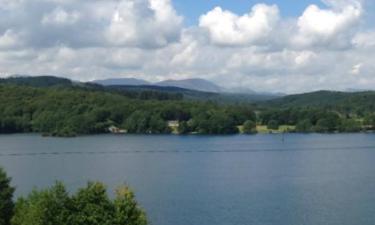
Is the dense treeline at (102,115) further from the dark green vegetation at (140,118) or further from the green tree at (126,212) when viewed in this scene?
the green tree at (126,212)

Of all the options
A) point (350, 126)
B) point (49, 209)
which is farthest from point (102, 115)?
point (49, 209)

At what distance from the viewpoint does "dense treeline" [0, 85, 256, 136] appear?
143m

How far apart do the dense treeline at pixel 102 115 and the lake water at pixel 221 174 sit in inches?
830

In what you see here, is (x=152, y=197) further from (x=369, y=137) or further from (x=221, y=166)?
(x=369, y=137)

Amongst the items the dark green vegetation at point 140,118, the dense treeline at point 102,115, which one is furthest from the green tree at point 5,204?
the dark green vegetation at point 140,118

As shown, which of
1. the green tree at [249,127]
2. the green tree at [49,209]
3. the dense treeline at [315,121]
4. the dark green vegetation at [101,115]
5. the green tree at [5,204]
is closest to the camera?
the green tree at [49,209]

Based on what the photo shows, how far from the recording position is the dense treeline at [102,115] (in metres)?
143

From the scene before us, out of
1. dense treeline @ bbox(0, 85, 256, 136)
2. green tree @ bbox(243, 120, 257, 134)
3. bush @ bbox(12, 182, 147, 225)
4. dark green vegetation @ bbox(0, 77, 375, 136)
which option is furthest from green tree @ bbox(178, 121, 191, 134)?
bush @ bbox(12, 182, 147, 225)

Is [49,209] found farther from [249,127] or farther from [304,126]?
[304,126]

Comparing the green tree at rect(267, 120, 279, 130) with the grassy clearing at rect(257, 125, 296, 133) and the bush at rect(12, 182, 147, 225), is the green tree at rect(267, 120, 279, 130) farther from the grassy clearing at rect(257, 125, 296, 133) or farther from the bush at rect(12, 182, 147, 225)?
the bush at rect(12, 182, 147, 225)

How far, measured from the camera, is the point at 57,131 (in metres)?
136

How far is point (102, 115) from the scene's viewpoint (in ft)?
490

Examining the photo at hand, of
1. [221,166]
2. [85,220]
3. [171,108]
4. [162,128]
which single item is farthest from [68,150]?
[85,220]

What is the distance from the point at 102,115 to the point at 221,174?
8217 centimetres
